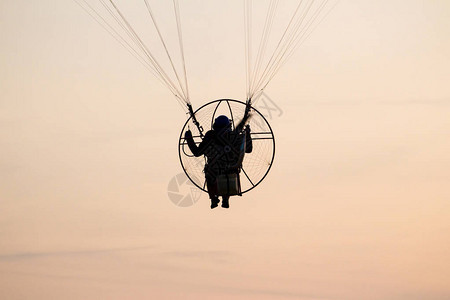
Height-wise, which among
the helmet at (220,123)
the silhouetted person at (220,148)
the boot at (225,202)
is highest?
Answer: the helmet at (220,123)

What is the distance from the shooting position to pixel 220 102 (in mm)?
33594

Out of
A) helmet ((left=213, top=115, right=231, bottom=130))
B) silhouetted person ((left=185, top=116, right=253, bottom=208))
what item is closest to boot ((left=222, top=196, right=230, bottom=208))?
silhouetted person ((left=185, top=116, right=253, bottom=208))

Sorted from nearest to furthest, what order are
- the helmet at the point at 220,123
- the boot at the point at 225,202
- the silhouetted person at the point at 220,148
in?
1. the silhouetted person at the point at 220,148
2. the helmet at the point at 220,123
3. the boot at the point at 225,202

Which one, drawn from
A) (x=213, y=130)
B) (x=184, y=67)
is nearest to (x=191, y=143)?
(x=213, y=130)

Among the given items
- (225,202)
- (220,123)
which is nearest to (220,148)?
(220,123)

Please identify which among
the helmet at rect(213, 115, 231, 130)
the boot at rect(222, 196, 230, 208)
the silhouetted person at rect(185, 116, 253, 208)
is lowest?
the boot at rect(222, 196, 230, 208)

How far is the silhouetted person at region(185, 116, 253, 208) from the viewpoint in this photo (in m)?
34.0

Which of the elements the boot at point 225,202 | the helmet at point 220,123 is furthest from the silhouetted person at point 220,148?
the boot at point 225,202

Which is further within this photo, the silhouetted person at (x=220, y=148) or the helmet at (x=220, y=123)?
the helmet at (x=220, y=123)

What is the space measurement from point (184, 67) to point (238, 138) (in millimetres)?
3881

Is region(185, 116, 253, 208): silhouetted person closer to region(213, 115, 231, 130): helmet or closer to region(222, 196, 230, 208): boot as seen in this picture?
region(213, 115, 231, 130): helmet

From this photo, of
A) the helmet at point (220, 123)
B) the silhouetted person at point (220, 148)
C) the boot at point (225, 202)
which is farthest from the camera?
the boot at point (225, 202)

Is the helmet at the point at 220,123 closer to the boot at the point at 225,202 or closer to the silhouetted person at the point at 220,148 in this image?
the silhouetted person at the point at 220,148

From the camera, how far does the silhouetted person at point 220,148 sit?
34.0 m
